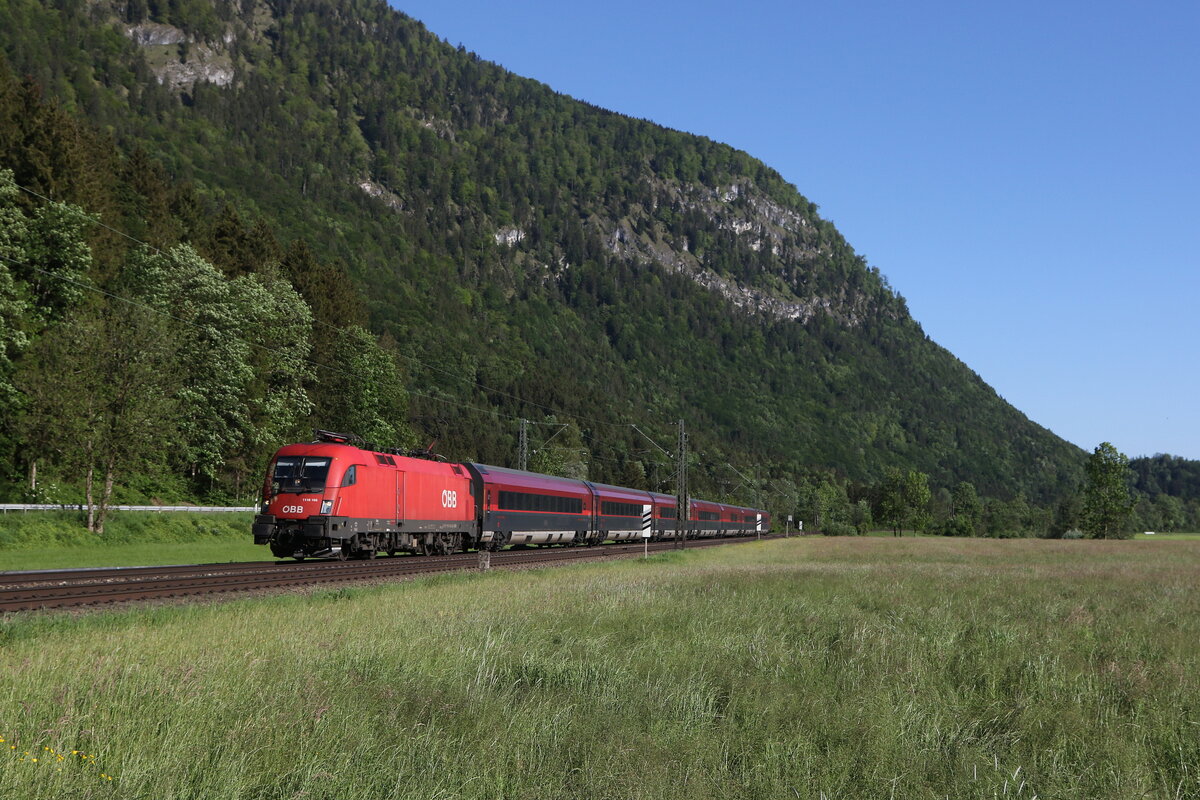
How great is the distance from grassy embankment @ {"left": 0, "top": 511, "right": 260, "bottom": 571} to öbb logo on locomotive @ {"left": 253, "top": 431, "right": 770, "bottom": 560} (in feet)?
14.8

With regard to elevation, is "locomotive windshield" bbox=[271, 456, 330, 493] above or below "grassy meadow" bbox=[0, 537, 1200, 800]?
above

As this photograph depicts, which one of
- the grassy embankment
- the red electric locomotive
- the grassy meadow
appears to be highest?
the red electric locomotive

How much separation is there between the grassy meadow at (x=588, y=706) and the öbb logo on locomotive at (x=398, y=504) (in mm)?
14110

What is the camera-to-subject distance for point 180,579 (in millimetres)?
21766

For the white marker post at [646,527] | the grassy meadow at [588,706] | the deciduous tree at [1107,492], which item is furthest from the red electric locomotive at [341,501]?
the deciduous tree at [1107,492]

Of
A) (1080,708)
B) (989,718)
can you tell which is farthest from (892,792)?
(1080,708)

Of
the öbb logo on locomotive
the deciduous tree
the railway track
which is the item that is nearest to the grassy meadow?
the railway track

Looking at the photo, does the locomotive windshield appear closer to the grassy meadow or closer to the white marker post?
the grassy meadow

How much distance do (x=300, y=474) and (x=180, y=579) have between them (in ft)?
27.4

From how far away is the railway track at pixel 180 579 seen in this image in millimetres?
17969

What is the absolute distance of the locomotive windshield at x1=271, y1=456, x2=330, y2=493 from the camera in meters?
29.5

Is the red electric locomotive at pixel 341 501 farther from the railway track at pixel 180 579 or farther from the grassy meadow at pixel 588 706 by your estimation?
the grassy meadow at pixel 588 706

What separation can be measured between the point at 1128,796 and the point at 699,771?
3227 mm

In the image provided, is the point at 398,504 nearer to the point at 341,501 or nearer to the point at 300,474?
the point at 341,501
